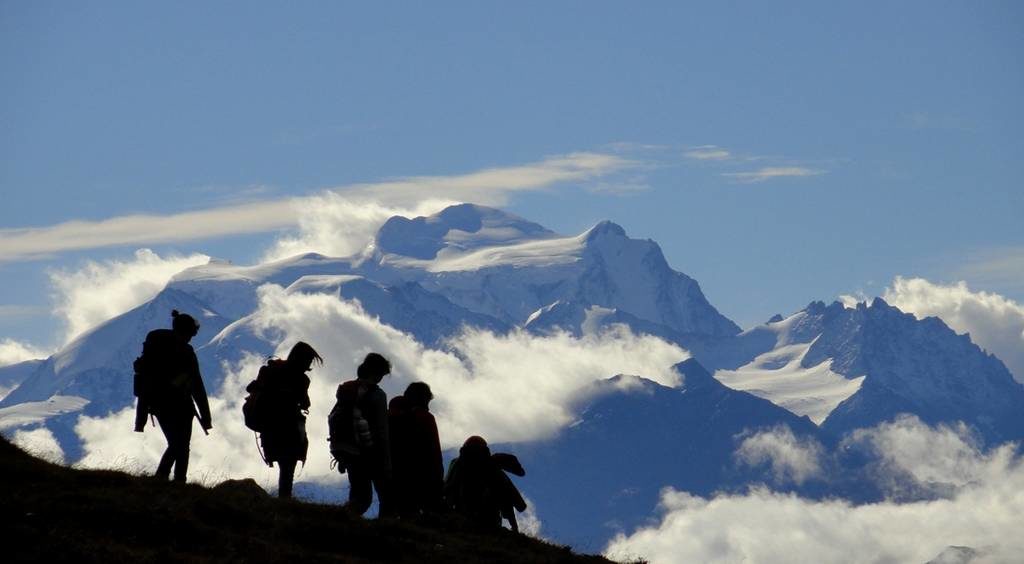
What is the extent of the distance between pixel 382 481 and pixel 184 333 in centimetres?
391

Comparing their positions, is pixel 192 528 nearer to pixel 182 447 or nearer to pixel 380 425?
pixel 182 447

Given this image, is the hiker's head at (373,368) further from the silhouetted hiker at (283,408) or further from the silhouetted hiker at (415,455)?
the silhouetted hiker at (415,455)

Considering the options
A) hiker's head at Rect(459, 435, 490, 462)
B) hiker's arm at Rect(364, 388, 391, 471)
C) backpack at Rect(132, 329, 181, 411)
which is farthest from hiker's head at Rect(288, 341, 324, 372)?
hiker's head at Rect(459, 435, 490, 462)

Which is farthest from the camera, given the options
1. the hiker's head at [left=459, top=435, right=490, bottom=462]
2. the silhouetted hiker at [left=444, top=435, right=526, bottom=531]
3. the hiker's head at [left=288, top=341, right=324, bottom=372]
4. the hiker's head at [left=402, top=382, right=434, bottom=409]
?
the hiker's head at [left=459, top=435, right=490, bottom=462]

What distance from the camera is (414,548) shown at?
83.6 ft

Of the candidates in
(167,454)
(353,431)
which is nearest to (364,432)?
A: (353,431)

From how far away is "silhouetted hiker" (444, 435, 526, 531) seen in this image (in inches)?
1150

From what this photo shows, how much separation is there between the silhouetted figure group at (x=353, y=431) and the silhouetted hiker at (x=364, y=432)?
0.05 ft

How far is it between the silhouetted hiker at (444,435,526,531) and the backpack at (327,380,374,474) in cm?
207

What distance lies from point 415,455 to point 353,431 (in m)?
1.38

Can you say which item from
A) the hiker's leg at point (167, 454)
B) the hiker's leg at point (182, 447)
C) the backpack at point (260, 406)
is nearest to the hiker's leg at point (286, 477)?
the backpack at point (260, 406)

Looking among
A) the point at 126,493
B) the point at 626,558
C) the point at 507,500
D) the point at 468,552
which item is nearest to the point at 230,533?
the point at 126,493

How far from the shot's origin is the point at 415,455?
2886cm

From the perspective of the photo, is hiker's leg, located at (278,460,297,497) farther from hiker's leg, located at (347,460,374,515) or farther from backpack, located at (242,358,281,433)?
hiker's leg, located at (347,460,374,515)
